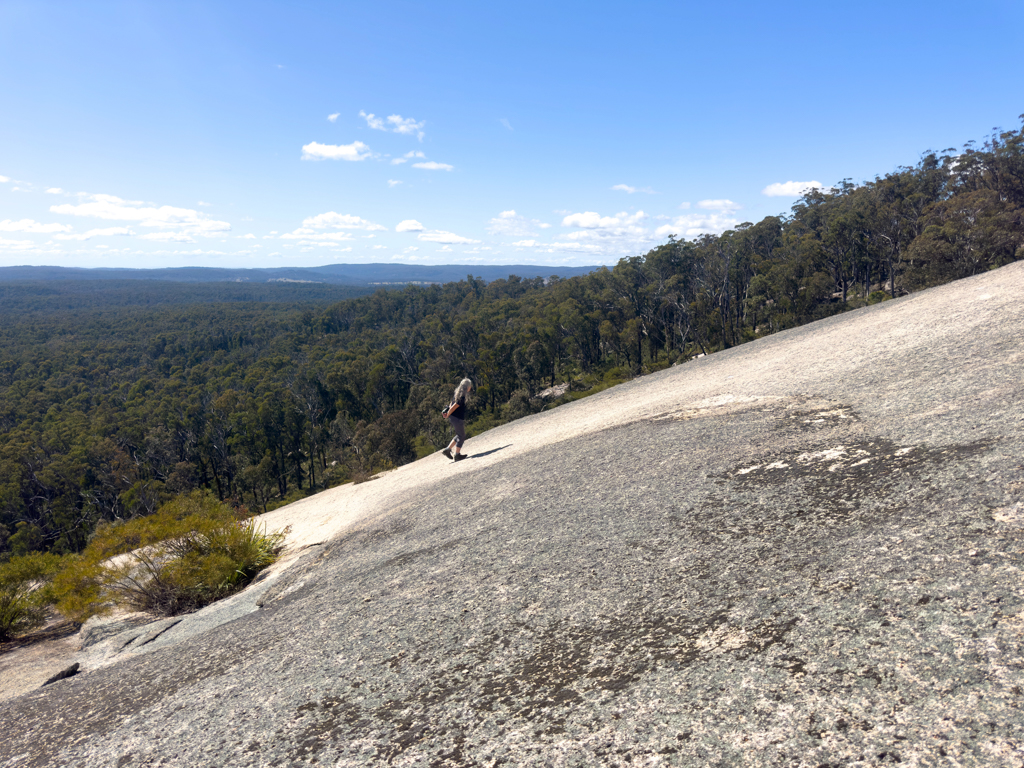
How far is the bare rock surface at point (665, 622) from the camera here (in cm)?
302

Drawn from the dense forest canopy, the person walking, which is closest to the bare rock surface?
the person walking

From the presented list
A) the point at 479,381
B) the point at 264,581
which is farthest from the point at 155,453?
the point at 264,581

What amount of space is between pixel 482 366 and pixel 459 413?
61.2 m

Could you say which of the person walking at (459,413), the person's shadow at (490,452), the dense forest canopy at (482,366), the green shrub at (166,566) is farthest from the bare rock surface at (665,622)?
the dense forest canopy at (482,366)

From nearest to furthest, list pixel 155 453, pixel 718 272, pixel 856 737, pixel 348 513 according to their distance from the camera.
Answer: pixel 856 737 < pixel 348 513 < pixel 155 453 < pixel 718 272

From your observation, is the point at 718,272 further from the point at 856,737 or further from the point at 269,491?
the point at 856,737

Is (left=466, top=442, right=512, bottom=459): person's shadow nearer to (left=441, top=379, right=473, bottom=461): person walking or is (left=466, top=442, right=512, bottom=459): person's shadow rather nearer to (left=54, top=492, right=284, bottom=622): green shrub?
(left=441, top=379, right=473, bottom=461): person walking

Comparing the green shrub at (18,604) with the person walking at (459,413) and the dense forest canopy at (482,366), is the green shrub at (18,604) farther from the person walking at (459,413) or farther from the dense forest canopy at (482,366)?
the dense forest canopy at (482,366)

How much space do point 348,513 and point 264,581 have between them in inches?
123

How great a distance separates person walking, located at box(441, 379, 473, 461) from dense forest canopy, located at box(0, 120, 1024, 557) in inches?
1202

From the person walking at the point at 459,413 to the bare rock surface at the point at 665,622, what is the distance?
159 inches

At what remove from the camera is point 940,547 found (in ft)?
13.3

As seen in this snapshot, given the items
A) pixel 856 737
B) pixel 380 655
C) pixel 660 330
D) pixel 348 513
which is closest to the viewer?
pixel 856 737

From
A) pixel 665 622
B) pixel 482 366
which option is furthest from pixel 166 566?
pixel 482 366
